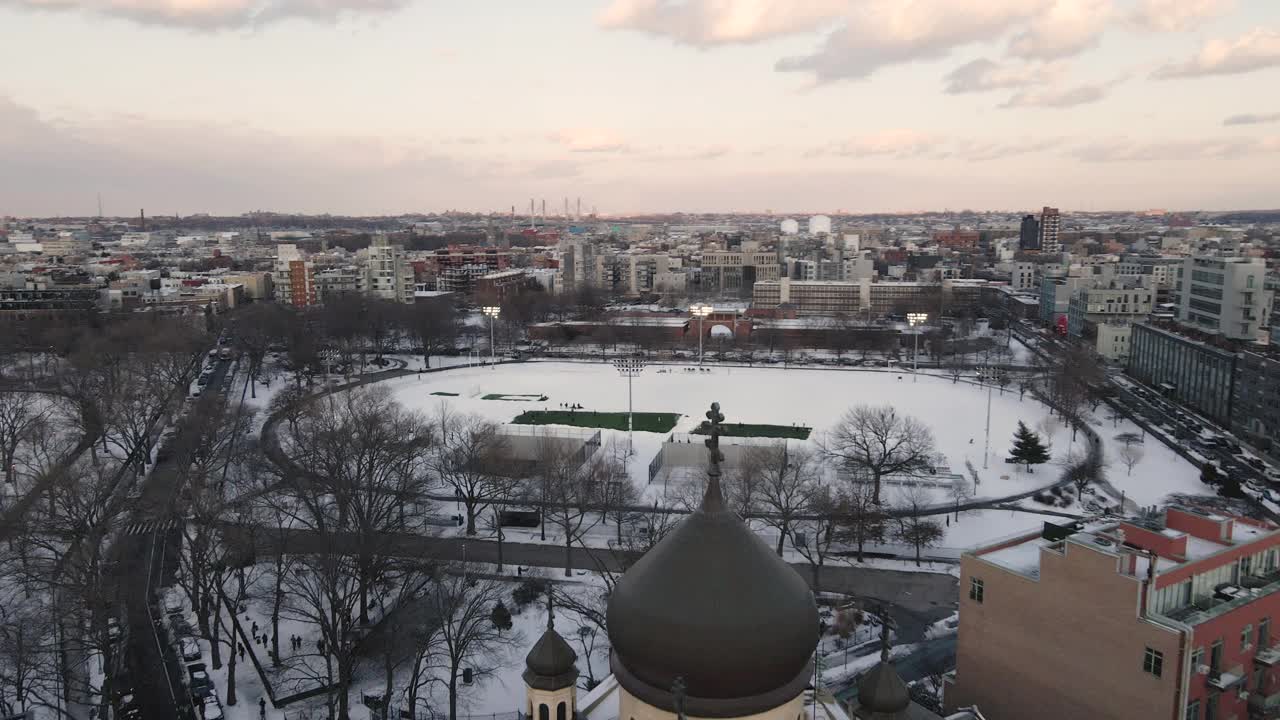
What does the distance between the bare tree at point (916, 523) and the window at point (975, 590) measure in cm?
1152

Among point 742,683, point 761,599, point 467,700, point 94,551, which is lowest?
point 467,700

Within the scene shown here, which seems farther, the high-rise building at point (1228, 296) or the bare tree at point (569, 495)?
the high-rise building at point (1228, 296)

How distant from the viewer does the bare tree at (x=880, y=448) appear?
3885cm

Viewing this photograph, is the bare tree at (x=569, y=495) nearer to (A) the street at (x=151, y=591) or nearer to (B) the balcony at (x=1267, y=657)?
(A) the street at (x=151, y=591)

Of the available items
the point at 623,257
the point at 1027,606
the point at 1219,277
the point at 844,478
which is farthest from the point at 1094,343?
the point at 623,257

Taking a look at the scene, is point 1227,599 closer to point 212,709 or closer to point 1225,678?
point 1225,678

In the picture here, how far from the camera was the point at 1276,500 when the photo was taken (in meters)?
39.2

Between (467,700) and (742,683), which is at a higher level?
(742,683)

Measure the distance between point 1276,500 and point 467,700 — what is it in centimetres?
3560

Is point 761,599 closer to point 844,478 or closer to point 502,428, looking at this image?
point 844,478

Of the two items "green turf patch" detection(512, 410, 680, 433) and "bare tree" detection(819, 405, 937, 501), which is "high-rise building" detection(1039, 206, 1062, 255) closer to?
"green turf patch" detection(512, 410, 680, 433)

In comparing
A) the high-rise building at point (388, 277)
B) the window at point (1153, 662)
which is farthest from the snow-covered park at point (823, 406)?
the high-rise building at point (388, 277)

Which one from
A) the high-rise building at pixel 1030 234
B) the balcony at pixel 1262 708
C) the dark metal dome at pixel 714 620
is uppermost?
the high-rise building at pixel 1030 234

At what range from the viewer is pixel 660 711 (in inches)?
405
